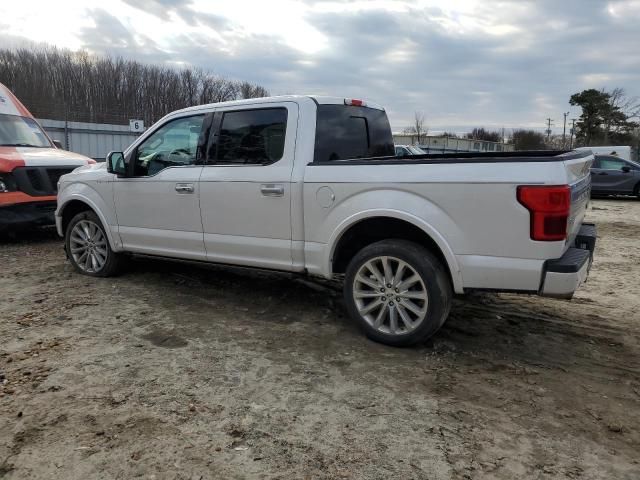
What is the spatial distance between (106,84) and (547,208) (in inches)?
2098

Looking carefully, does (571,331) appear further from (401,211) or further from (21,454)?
(21,454)

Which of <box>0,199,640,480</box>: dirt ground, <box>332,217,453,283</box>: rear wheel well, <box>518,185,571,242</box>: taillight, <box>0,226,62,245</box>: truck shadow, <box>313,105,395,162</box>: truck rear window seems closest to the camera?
<box>0,199,640,480</box>: dirt ground

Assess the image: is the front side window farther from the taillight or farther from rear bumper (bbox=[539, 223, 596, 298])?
rear bumper (bbox=[539, 223, 596, 298])

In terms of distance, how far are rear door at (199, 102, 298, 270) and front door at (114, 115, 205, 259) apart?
19cm

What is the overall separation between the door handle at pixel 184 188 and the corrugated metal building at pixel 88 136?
1922 cm

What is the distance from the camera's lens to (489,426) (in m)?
3.00

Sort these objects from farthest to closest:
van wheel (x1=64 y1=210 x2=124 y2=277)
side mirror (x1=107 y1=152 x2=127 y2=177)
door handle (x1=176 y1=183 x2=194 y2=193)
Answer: van wheel (x1=64 y1=210 x2=124 y2=277) < side mirror (x1=107 y1=152 x2=127 y2=177) < door handle (x1=176 y1=183 x2=194 y2=193)

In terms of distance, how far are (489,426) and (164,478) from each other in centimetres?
178

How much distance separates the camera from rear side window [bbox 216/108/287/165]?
4.61m

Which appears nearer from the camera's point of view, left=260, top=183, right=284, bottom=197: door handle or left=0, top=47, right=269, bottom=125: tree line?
left=260, top=183, right=284, bottom=197: door handle

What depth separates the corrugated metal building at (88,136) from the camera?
2236 centimetres

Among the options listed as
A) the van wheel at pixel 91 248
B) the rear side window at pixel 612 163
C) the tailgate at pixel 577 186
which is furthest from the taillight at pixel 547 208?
the rear side window at pixel 612 163

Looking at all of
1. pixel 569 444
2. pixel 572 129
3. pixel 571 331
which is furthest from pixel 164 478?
pixel 572 129

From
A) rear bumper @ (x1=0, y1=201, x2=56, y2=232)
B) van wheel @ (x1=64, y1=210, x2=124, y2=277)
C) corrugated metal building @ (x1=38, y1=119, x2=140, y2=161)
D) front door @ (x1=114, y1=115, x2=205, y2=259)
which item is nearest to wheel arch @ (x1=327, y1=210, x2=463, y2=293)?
front door @ (x1=114, y1=115, x2=205, y2=259)
